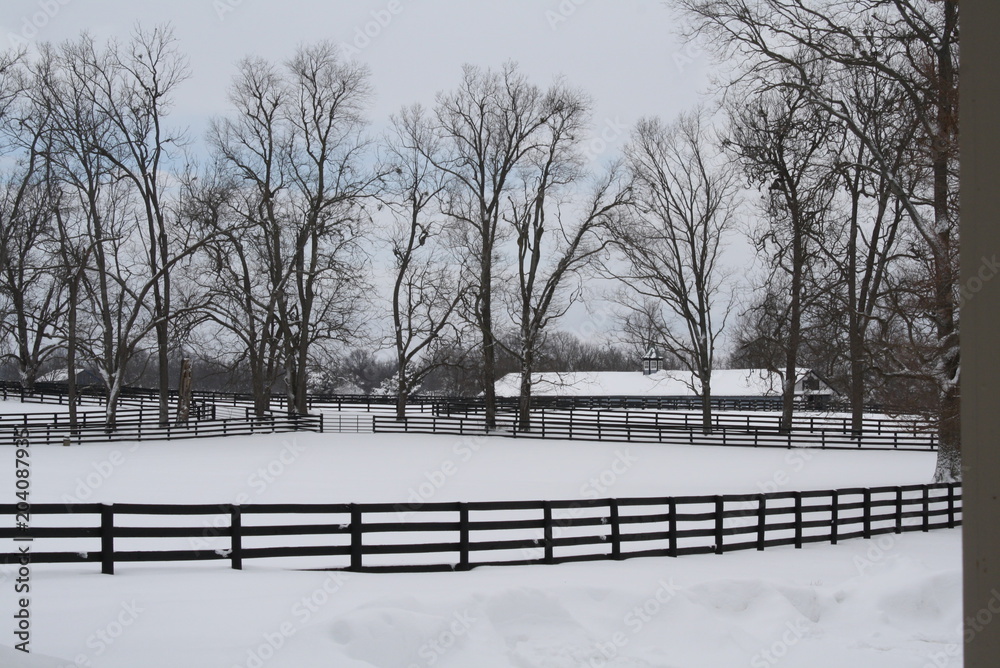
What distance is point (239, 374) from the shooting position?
150 ft

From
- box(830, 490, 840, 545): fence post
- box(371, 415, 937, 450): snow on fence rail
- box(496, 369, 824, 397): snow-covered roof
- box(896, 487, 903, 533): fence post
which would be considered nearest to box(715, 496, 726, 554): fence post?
box(830, 490, 840, 545): fence post

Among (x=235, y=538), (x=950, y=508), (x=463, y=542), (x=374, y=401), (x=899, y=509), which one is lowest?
(x=374, y=401)

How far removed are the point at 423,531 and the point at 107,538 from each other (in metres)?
4.58

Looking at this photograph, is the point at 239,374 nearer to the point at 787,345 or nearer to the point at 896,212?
the point at 787,345

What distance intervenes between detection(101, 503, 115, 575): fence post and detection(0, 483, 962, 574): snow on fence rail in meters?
0.01

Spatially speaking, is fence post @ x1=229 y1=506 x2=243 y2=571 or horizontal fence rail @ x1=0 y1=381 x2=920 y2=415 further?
horizontal fence rail @ x1=0 y1=381 x2=920 y2=415

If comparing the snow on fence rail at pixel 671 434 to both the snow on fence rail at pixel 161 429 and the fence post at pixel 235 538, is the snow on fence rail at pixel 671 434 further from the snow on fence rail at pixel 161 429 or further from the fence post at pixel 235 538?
the fence post at pixel 235 538

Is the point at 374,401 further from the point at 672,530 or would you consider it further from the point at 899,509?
the point at 672,530

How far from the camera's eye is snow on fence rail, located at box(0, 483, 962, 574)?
30.9ft

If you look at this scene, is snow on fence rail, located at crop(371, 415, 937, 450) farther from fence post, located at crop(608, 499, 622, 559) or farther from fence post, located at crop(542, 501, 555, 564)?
fence post, located at crop(542, 501, 555, 564)

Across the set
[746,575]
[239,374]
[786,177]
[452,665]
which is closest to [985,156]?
[452,665]

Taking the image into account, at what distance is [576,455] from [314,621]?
2288cm

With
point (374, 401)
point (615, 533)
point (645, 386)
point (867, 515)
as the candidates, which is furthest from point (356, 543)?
point (645, 386)

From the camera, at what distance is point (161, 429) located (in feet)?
110
